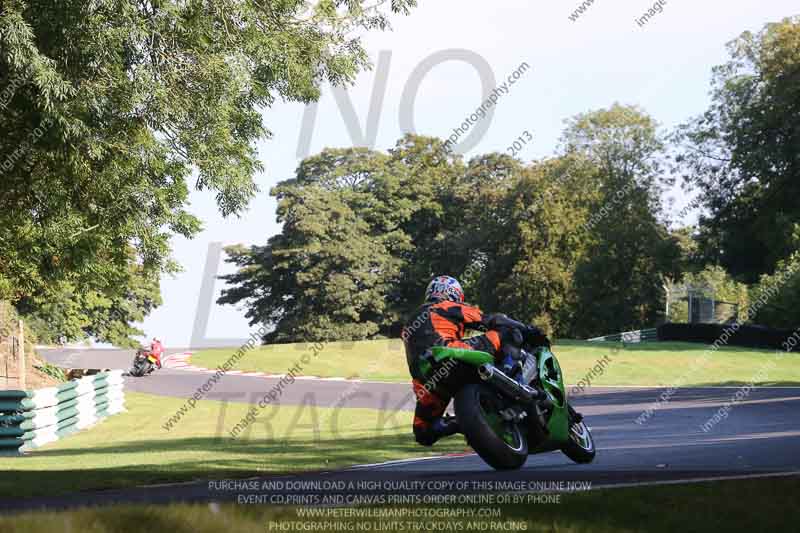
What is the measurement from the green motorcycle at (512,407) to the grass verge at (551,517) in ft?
6.34

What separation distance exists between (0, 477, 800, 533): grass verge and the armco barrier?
15900mm

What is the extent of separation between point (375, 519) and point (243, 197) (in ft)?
41.8

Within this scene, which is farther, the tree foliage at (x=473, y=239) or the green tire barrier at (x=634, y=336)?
the tree foliage at (x=473, y=239)

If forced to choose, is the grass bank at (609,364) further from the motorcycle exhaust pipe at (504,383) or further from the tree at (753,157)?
the motorcycle exhaust pipe at (504,383)

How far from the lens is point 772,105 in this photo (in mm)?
55406

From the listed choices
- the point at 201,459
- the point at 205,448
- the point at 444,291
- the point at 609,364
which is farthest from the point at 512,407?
the point at 609,364

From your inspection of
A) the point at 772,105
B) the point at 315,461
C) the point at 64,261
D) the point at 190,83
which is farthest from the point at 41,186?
the point at 772,105

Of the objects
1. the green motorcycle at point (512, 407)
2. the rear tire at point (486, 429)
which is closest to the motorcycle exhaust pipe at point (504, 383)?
the green motorcycle at point (512, 407)

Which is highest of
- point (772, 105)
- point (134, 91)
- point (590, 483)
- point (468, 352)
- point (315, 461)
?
point (772, 105)

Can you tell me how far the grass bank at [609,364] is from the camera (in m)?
40.3

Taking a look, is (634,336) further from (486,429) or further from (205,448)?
(486,429)

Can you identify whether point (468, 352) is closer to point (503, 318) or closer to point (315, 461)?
point (503, 318)

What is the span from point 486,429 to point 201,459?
7326 millimetres

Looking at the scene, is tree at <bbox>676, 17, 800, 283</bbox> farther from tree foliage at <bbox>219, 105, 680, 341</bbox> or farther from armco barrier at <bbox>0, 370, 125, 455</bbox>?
armco barrier at <bbox>0, 370, 125, 455</bbox>
